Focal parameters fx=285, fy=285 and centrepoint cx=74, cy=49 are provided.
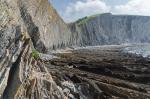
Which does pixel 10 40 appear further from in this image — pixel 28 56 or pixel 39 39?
pixel 39 39

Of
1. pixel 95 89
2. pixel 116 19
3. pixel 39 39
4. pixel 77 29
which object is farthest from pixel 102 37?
pixel 95 89

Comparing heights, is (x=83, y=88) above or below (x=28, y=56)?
below

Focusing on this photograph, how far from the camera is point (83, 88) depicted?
663 inches

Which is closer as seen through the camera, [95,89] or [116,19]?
[95,89]

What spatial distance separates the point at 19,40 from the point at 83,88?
20.1ft

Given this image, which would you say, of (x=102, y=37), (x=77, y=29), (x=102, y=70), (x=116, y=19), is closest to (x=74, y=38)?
(x=77, y=29)

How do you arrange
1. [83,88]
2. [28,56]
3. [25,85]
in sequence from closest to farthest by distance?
[25,85] < [28,56] < [83,88]

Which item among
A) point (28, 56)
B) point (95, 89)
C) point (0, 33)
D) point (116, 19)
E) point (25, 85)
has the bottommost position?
point (95, 89)

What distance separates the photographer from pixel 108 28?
181 meters

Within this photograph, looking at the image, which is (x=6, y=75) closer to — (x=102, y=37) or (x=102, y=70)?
(x=102, y=70)

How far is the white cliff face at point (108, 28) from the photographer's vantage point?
151975 millimetres

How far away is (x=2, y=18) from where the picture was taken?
11.6m

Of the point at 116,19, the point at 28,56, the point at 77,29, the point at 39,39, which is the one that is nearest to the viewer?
the point at 28,56

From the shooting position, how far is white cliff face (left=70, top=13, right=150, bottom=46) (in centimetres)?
15198
